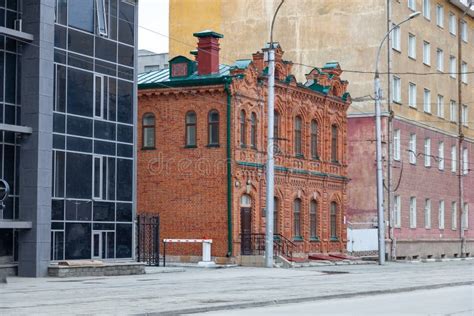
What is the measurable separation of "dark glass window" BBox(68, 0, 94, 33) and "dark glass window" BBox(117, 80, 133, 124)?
8.99 ft

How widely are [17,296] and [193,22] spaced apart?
133 ft

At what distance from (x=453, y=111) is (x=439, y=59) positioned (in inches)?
167

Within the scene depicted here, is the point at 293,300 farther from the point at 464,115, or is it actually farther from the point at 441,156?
the point at 464,115

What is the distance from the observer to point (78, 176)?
1407 inches

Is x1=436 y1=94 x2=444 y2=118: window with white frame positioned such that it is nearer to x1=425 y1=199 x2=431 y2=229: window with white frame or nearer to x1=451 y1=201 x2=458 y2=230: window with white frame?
x1=425 y1=199 x2=431 y2=229: window with white frame

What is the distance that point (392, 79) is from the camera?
195 ft

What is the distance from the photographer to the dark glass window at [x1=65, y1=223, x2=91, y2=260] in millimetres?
35031

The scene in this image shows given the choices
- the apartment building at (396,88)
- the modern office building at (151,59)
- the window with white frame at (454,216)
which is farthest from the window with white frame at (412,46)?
the modern office building at (151,59)

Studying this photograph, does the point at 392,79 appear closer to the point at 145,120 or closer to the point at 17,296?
the point at 145,120

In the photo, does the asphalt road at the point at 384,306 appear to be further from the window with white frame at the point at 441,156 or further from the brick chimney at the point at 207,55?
the window with white frame at the point at 441,156

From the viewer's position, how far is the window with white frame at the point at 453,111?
69.3 meters

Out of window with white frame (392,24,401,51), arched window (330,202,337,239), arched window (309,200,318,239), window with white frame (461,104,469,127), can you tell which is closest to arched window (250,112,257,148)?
arched window (309,200,318,239)

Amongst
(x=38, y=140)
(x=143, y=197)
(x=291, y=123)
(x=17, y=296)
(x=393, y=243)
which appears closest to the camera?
(x=17, y=296)

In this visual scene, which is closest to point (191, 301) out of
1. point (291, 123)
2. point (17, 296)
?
point (17, 296)
